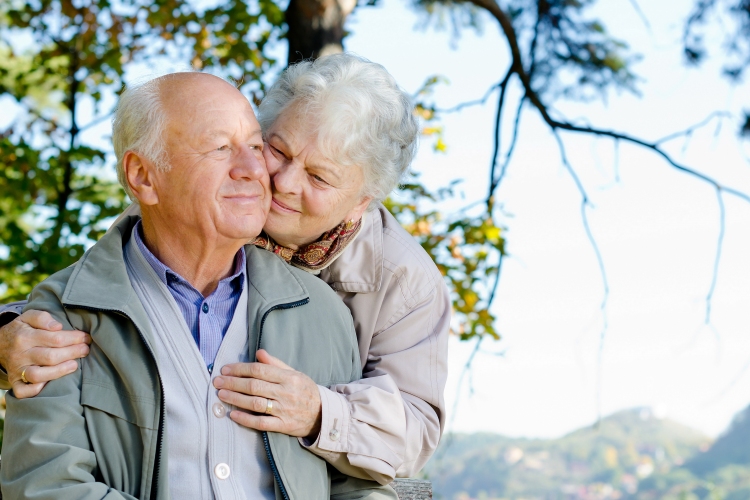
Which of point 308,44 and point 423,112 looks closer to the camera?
point 308,44

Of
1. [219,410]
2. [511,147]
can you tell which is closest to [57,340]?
[219,410]

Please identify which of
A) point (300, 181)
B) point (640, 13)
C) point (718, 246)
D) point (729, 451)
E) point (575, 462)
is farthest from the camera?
point (575, 462)

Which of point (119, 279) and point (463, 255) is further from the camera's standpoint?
point (463, 255)

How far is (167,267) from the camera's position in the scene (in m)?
2.00

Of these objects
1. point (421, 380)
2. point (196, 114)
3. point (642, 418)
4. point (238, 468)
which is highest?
point (642, 418)

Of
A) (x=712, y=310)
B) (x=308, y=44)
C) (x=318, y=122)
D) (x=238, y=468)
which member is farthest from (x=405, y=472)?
(x=712, y=310)

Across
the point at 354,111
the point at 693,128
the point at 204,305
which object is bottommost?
the point at 204,305

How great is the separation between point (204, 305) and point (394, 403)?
1.77ft

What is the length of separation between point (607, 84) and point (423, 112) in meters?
2.05

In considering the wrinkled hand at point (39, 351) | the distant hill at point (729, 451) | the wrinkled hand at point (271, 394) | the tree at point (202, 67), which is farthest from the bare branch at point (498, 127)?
the distant hill at point (729, 451)

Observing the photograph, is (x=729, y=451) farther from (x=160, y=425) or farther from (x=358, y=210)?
(x=160, y=425)

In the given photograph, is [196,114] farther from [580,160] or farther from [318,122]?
[580,160]

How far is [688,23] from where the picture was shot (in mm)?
5574

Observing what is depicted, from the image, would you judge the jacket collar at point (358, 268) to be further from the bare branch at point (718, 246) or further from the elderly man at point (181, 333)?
the bare branch at point (718, 246)
